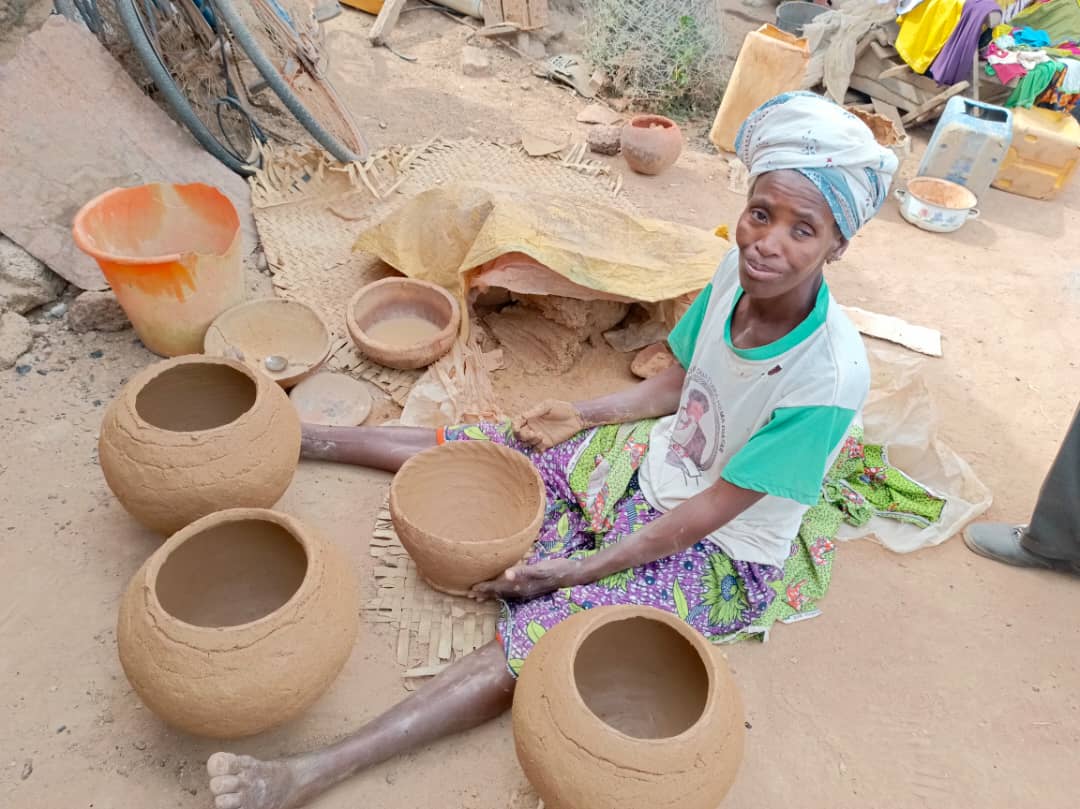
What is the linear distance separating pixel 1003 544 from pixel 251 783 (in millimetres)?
2455

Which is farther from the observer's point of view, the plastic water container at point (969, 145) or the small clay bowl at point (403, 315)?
the plastic water container at point (969, 145)

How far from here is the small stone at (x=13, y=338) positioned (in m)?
2.78

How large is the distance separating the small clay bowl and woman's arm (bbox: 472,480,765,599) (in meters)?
1.15

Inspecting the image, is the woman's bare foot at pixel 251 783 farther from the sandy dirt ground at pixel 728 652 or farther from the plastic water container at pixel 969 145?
the plastic water container at pixel 969 145

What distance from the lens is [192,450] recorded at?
1928 mm

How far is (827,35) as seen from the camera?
605 cm

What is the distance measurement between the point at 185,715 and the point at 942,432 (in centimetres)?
295

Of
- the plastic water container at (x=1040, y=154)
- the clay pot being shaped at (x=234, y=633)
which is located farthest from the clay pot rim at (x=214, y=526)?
the plastic water container at (x=1040, y=154)

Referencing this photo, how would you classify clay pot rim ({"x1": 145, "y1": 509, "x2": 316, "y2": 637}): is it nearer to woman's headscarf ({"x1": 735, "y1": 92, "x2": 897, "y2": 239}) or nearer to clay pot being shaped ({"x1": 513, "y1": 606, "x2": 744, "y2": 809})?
clay pot being shaped ({"x1": 513, "y1": 606, "x2": 744, "y2": 809})

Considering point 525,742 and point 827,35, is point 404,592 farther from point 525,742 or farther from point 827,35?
point 827,35

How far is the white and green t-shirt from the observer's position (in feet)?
5.68

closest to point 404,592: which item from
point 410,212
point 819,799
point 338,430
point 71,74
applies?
point 338,430

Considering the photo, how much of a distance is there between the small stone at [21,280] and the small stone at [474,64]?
362 cm

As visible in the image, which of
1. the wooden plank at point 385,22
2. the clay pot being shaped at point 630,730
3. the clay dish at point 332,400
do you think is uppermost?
the wooden plank at point 385,22
